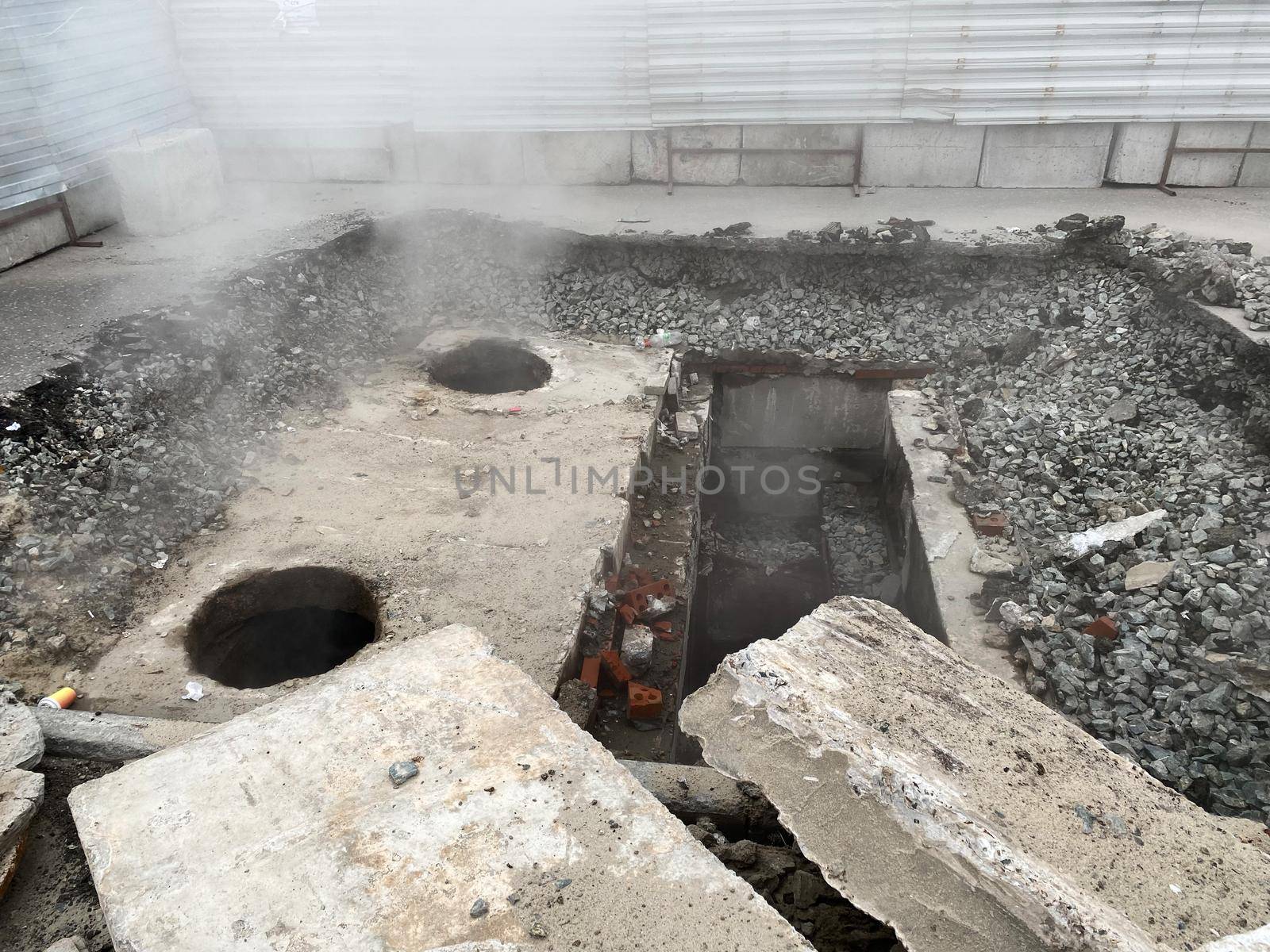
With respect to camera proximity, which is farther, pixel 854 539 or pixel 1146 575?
pixel 854 539

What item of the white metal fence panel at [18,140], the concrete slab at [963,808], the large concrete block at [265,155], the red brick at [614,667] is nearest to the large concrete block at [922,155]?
the large concrete block at [265,155]

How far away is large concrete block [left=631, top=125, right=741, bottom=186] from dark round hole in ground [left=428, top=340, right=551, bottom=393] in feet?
10.6

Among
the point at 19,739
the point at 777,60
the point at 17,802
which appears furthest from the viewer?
the point at 777,60

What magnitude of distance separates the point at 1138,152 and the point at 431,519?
842 centimetres

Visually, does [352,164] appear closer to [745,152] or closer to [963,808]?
[745,152]

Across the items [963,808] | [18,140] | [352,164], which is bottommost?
[963,808]

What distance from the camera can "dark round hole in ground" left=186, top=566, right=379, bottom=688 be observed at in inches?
186

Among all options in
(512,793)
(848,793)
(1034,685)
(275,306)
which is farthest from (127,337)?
(1034,685)

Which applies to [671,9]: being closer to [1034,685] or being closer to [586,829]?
[1034,685]

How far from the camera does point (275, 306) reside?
22.8 feet

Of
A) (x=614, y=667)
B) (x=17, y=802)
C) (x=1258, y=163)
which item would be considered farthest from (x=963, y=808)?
(x=1258, y=163)

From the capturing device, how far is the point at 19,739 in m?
2.87

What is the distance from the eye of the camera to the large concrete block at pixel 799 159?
353 inches

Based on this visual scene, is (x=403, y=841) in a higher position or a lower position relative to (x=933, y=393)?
higher
